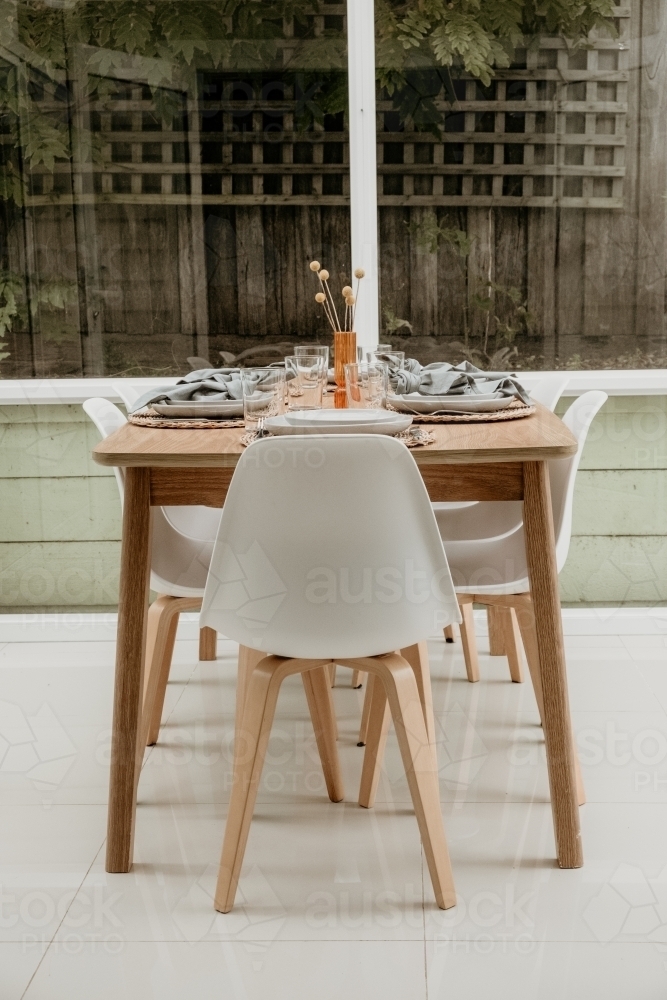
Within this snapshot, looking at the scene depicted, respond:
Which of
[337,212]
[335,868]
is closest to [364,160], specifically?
[337,212]

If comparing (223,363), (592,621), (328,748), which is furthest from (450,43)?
(328,748)

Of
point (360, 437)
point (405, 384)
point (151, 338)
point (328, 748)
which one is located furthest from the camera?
point (151, 338)

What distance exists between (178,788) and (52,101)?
200cm

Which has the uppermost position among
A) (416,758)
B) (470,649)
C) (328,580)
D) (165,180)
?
(165,180)

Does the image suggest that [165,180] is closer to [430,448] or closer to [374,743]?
[430,448]

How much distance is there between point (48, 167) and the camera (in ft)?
9.91

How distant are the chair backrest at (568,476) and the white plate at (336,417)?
1.33 ft

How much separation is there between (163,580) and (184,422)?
34cm

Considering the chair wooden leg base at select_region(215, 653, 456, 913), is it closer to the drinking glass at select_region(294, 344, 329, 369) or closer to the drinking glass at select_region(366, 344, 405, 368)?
the drinking glass at select_region(294, 344, 329, 369)

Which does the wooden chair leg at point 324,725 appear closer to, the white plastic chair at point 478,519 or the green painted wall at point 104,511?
the white plastic chair at point 478,519

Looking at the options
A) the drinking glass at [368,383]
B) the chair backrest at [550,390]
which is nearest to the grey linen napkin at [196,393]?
the drinking glass at [368,383]

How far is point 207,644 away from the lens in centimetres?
290

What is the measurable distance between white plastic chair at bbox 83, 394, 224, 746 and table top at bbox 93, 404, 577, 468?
22 cm

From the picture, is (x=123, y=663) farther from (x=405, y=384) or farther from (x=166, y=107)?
(x=166, y=107)
